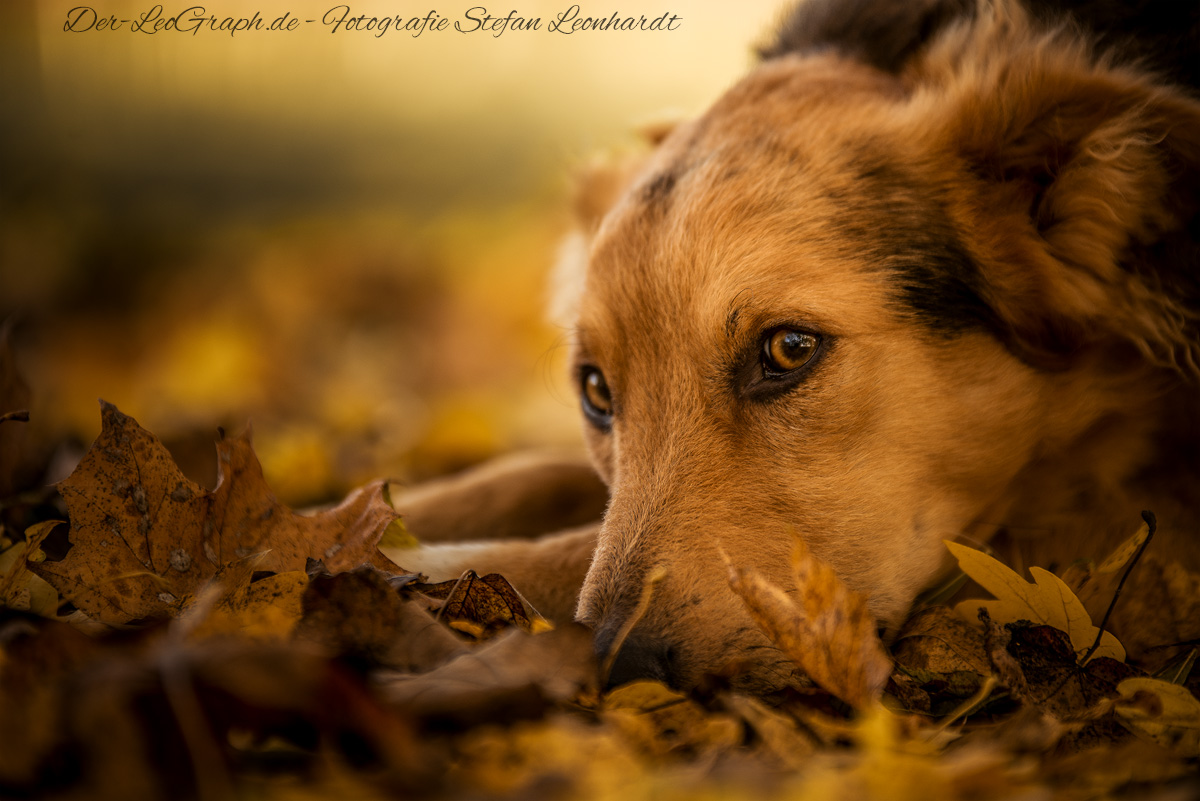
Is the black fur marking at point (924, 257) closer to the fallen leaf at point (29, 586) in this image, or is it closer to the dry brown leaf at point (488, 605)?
the dry brown leaf at point (488, 605)

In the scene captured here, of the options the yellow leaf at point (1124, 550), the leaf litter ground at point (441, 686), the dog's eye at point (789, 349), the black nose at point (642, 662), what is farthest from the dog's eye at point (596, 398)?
the yellow leaf at point (1124, 550)

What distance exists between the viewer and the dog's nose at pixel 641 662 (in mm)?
1623

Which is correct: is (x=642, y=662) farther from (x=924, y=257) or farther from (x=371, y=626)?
(x=924, y=257)

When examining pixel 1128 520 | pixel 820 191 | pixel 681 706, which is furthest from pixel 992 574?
pixel 820 191

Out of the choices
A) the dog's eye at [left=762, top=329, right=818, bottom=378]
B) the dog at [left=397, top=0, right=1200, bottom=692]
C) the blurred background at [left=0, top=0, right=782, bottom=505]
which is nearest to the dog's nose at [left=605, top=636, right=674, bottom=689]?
the dog at [left=397, top=0, right=1200, bottom=692]

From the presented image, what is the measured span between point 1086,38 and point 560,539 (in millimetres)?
1919

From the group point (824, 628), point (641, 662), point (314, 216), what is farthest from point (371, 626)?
point (314, 216)

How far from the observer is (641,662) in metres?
1.65

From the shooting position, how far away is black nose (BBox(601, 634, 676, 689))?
5.32 ft

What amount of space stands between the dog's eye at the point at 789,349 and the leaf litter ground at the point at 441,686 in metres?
0.57

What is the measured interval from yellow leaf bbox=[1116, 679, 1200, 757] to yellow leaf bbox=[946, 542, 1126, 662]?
0.14 meters

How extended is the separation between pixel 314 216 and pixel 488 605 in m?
6.90

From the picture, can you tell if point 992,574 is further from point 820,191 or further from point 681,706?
point 820,191

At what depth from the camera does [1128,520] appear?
7.52ft
